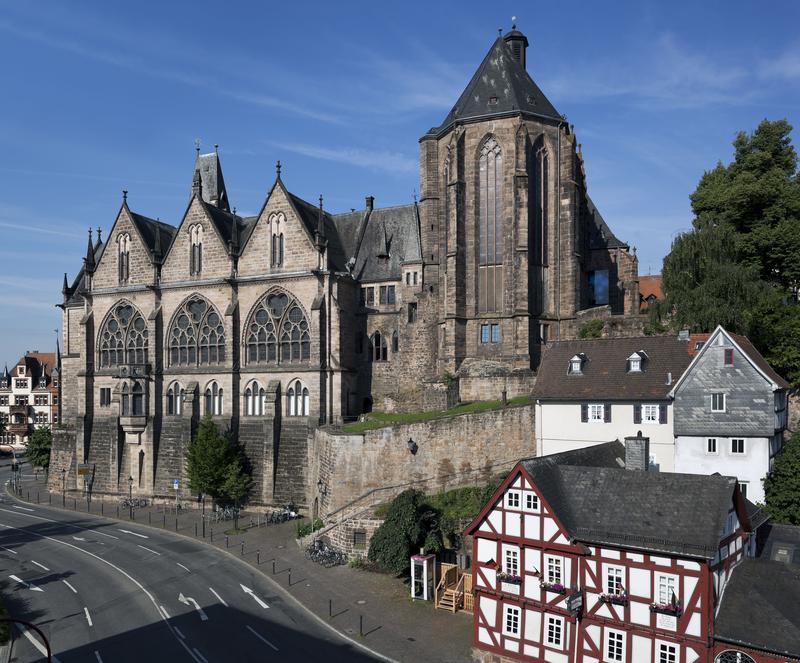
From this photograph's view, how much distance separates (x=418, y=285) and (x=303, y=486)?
15.7m

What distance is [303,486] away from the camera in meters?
44.1

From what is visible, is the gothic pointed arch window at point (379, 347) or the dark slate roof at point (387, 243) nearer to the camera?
the gothic pointed arch window at point (379, 347)

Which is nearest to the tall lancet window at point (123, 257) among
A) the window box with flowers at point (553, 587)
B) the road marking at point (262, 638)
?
the road marking at point (262, 638)

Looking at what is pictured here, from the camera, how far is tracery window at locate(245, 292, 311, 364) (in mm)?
47094

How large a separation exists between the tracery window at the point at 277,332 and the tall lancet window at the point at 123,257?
1247 centimetres

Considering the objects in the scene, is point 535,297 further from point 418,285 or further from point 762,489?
point 762,489

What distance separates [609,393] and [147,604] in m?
22.4

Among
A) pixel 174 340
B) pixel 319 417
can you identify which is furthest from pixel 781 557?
pixel 174 340

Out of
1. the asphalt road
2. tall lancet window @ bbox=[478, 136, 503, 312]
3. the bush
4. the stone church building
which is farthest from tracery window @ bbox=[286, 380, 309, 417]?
the bush

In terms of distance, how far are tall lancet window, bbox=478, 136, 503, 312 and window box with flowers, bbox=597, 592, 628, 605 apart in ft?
82.8

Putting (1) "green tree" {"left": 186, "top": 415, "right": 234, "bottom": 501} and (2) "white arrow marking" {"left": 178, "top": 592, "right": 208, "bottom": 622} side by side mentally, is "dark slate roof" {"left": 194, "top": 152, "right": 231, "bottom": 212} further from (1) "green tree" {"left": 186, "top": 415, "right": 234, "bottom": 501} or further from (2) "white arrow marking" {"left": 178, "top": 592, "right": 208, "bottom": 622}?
(2) "white arrow marking" {"left": 178, "top": 592, "right": 208, "bottom": 622}

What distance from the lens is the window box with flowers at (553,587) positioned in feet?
71.7

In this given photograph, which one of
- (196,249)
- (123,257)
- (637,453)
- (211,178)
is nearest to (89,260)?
(123,257)

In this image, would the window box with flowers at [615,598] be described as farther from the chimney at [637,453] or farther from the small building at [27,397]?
the small building at [27,397]
